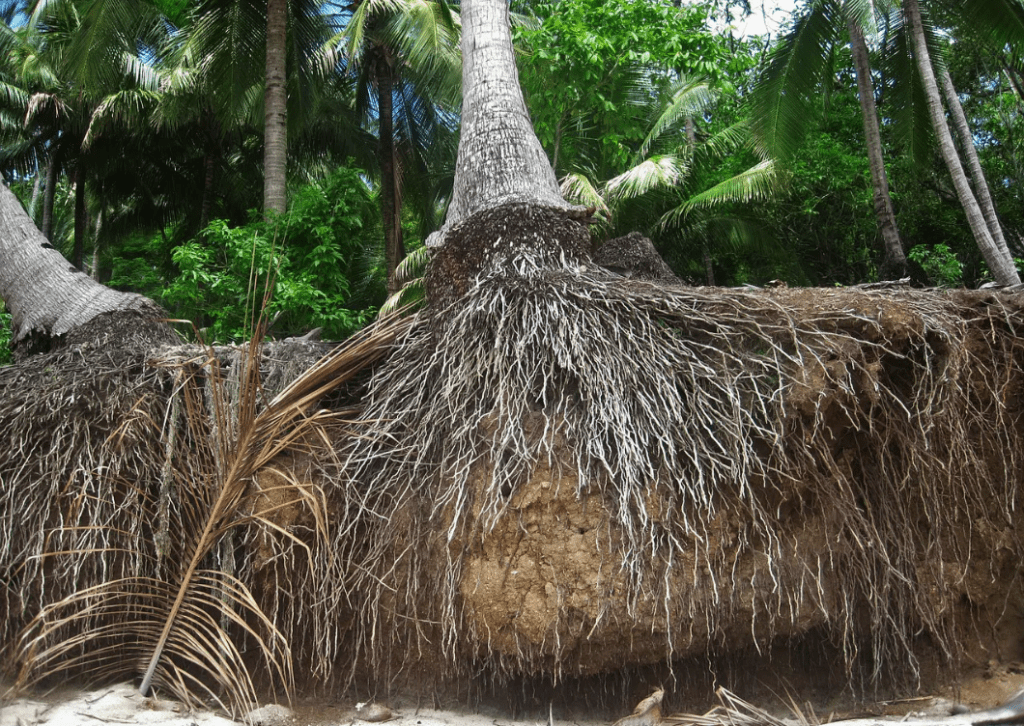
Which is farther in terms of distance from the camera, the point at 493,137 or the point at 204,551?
the point at 493,137

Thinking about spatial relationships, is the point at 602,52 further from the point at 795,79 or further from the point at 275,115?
the point at 275,115

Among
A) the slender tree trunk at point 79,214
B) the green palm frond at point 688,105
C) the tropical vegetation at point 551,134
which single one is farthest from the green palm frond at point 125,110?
the green palm frond at point 688,105

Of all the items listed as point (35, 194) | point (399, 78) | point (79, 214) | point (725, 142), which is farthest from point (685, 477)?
point (35, 194)

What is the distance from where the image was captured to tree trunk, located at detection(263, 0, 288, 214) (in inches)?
420

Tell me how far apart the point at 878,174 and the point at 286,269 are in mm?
8138

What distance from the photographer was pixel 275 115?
10977 mm

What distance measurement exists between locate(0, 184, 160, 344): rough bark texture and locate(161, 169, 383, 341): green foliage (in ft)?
5.53

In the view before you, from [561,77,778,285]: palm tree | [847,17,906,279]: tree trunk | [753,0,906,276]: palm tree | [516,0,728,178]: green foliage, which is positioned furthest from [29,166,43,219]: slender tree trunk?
[847,17,906,279]: tree trunk

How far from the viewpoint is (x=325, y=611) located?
424cm

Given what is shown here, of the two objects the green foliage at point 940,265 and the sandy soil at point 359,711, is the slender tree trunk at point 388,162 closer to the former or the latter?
the green foliage at point 940,265

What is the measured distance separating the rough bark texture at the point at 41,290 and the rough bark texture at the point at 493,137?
2.63 m

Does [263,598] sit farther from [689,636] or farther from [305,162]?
[305,162]

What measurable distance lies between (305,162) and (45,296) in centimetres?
1378

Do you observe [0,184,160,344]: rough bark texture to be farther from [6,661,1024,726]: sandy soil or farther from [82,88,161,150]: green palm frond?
[82,88,161,150]: green palm frond
